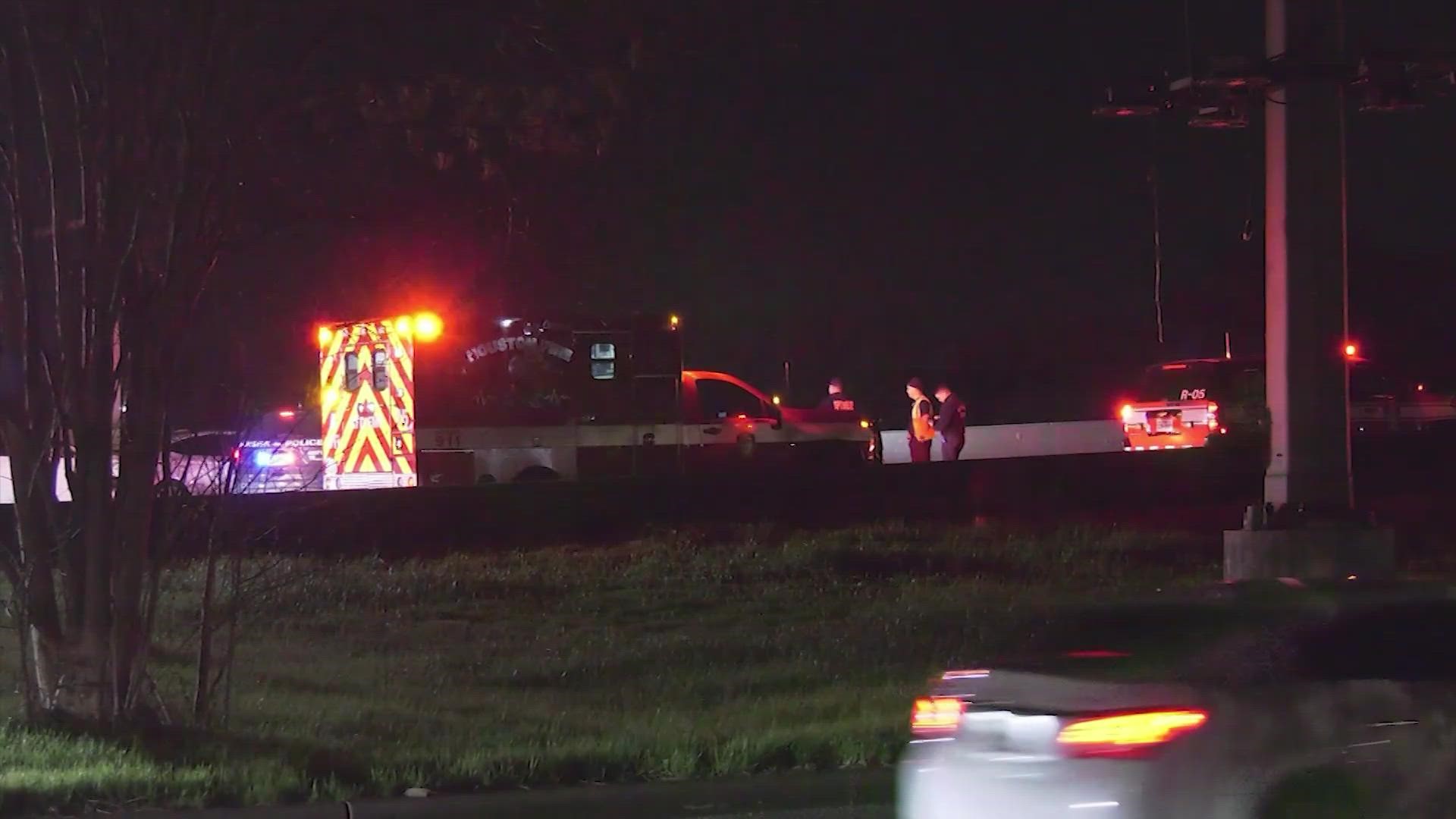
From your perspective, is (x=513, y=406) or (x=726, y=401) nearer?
(x=513, y=406)

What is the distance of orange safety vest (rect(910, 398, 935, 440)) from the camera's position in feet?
75.4

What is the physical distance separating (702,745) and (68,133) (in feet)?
16.0

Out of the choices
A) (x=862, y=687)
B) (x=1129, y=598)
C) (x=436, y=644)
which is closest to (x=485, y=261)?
(x=436, y=644)

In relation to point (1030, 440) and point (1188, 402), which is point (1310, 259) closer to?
point (1188, 402)

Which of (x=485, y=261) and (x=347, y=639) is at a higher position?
(x=485, y=261)

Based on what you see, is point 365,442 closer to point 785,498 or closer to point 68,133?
point 785,498

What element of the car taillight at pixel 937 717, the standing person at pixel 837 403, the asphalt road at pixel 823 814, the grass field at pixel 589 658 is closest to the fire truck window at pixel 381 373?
the grass field at pixel 589 658

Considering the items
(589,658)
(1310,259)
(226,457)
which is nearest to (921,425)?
(1310,259)

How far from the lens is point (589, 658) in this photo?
11.8 meters

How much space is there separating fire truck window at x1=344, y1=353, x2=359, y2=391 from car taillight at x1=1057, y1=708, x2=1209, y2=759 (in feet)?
45.5

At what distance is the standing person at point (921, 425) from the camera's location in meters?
22.7

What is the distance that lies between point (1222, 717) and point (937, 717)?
3.72 feet

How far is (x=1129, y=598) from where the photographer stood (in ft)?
20.8

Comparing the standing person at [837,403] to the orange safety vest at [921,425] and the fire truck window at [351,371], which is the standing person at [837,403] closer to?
the orange safety vest at [921,425]
